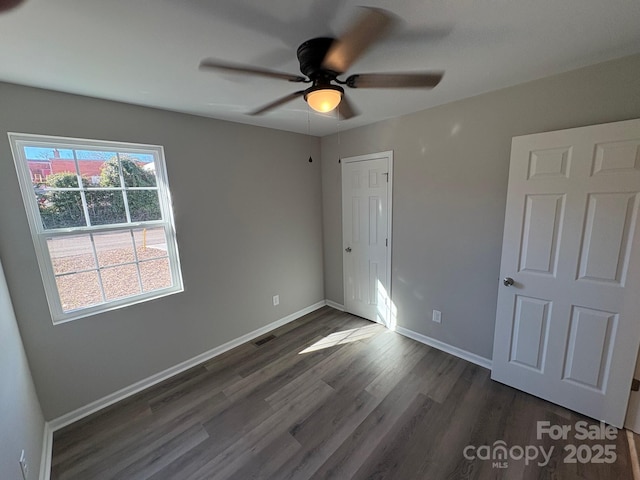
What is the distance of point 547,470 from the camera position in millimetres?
1486

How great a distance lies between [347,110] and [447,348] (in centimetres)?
256

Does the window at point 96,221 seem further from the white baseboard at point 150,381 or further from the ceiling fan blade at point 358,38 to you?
the ceiling fan blade at point 358,38

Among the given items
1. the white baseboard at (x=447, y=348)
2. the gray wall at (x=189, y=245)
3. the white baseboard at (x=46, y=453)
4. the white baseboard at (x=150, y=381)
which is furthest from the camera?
the white baseboard at (x=447, y=348)

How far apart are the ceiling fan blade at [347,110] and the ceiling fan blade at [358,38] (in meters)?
0.63

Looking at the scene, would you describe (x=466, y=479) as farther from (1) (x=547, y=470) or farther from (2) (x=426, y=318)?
(2) (x=426, y=318)

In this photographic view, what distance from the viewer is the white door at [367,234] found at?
2.91 metres

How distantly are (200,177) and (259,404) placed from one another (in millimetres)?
2086

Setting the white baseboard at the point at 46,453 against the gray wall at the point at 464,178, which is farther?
the gray wall at the point at 464,178

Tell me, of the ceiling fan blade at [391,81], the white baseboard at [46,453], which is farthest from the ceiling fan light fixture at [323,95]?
the white baseboard at [46,453]

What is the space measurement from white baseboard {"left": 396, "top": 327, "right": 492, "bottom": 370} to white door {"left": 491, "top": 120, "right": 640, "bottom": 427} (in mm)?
261

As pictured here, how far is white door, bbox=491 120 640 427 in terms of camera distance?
Result: 5.21 feet

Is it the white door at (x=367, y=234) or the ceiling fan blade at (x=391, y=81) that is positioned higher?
the ceiling fan blade at (x=391, y=81)

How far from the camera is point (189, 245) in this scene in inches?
95.6

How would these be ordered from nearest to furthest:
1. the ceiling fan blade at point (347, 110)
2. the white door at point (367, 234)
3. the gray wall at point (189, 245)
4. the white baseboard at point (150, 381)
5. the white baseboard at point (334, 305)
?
the gray wall at point (189, 245) → the white baseboard at point (150, 381) → the ceiling fan blade at point (347, 110) → the white door at point (367, 234) → the white baseboard at point (334, 305)
